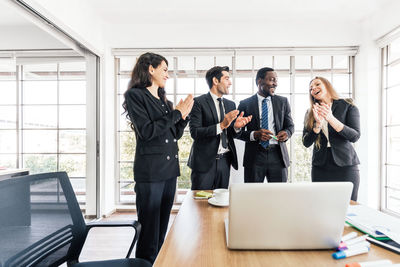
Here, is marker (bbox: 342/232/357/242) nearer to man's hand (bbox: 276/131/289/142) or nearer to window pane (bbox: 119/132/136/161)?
man's hand (bbox: 276/131/289/142)

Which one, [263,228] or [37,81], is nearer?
[263,228]

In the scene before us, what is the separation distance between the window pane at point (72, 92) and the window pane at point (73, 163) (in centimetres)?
91

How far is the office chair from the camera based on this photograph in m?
0.81

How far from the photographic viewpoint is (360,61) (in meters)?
3.52

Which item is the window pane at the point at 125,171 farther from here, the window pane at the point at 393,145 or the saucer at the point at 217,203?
the window pane at the point at 393,145

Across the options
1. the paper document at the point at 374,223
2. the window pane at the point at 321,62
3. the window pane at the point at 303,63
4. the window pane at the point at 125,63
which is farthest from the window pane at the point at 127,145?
the paper document at the point at 374,223

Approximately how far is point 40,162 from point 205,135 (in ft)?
11.3

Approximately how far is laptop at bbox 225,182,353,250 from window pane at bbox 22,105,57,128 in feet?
13.6

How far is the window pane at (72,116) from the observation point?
3939 mm

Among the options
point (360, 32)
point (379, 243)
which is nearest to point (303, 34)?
point (360, 32)

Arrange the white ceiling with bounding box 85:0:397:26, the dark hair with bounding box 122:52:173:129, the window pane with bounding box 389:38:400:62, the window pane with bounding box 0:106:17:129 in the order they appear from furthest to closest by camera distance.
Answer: the window pane with bounding box 0:106:17:129
the window pane with bounding box 389:38:400:62
the white ceiling with bounding box 85:0:397:26
the dark hair with bounding box 122:52:173:129

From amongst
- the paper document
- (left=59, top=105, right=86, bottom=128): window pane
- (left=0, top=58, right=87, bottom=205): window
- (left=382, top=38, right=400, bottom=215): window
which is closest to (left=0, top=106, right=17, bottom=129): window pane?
(left=0, top=58, right=87, bottom=205): window

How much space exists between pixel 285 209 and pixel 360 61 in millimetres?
3770

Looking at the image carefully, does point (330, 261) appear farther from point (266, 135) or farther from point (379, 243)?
point (266, 135)
